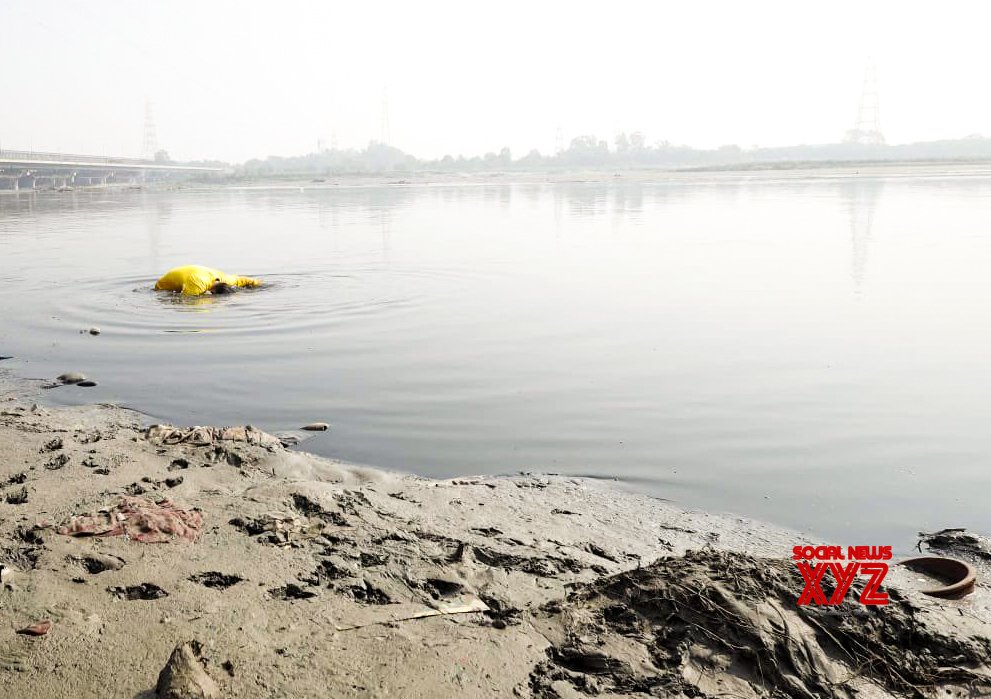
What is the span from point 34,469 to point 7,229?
3077 centimetres

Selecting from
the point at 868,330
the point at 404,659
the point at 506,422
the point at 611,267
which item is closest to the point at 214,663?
the point at 404,659

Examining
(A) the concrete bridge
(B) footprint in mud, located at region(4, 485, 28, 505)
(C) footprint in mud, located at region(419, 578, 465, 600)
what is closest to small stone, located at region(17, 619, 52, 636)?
(B) footprint in mud, located at region(4, 485, 28, 505)

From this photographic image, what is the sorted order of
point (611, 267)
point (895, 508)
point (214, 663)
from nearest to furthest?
point (214, 663) → point (895, 508) → point (611, 267)

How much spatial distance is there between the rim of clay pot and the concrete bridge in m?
100

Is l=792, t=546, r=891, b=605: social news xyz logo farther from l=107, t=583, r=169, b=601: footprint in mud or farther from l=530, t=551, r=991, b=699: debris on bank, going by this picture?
l=107, t=583, r=169, b=601: footprint in mud

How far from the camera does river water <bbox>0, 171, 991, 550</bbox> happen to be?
23.5 ft

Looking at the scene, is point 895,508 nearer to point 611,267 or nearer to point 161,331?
point 161,331

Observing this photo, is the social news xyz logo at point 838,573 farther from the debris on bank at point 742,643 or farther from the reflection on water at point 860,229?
the reflection on water at point 860,229

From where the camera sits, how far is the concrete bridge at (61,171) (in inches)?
3748

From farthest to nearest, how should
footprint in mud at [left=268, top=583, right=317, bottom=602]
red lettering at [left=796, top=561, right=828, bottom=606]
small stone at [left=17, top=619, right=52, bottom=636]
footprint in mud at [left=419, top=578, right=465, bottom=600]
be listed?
1. footprint in mud at [left=419, top=578, right=465, bottom=600]
2. footprint in mud at [left=268, top=583, right=317, bottom=602]
3. red lettering at [left=796, top=561, right=828, bottom=606]
4. small stone at [left=17, top=619, right=52, bottom=636]

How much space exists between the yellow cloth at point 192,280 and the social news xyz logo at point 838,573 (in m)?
12.8

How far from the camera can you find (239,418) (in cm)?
859

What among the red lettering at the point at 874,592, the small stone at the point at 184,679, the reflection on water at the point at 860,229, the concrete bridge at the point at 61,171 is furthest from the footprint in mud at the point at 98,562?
the concrete bridge at the point at 61,171

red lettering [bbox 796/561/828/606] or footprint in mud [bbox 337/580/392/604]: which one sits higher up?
red lettering [bbox 796/561/828/606]
